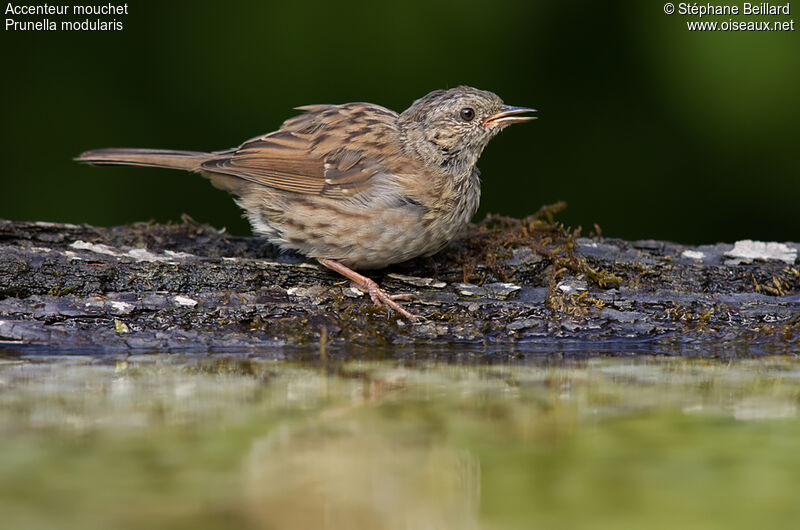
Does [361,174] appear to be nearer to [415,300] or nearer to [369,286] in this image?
[369,286]

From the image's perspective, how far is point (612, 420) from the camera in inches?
92.8

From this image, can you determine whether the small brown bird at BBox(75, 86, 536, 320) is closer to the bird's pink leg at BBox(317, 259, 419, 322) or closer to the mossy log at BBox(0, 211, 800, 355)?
the bird's pink leg at BBox(317, 259, 419, 322)

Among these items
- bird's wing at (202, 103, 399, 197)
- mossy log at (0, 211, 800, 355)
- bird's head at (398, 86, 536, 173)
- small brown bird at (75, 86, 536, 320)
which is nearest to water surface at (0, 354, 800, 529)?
mossy log at (0, 211, 800, 355)

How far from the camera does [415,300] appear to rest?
3855 mm

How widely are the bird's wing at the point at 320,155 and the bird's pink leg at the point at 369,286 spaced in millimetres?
383

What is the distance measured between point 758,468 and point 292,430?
1.14 meters

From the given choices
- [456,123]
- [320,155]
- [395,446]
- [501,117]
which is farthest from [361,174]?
[395,446]

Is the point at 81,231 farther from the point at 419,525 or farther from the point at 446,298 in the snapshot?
the point at 419,525

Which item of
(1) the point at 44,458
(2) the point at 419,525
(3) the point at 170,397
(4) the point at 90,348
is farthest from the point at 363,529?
(4) the point at 90,348

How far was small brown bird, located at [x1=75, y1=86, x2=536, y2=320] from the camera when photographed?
419cm

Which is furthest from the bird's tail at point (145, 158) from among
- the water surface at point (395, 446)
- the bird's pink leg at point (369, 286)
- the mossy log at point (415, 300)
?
the water surface at point (395, 446)

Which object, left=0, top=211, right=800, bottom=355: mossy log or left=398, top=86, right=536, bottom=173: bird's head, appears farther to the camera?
left=398, top=86, right=536, bottom=173: bird's head

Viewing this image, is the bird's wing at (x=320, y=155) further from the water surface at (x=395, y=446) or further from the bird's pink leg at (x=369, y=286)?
the water surface at (x=395, y=446)

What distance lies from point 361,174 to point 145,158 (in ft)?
4.04
